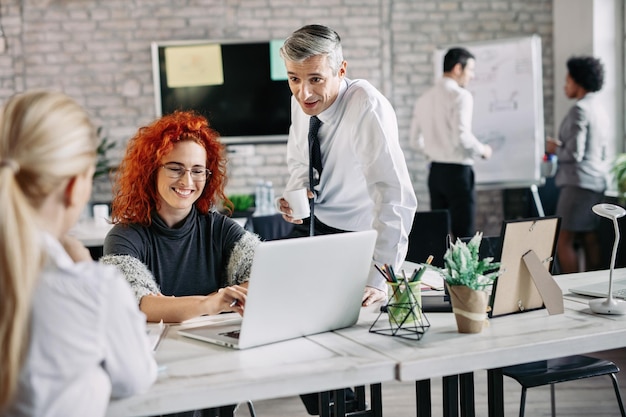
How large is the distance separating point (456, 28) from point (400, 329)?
17.0 feet

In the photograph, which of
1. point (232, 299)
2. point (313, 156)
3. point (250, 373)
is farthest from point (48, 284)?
point (313, 156)

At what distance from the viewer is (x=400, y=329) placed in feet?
6.09

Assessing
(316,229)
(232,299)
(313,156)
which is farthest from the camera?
(316,229)

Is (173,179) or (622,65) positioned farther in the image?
(622,65)

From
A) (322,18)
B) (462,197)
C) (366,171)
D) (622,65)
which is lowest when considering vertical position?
(462,197)

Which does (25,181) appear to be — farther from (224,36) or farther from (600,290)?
(224,36)

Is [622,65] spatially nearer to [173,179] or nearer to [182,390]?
[173,179]

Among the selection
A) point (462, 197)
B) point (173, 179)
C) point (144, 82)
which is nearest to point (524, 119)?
point (462, 197)

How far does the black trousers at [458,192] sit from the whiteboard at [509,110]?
0.74 m

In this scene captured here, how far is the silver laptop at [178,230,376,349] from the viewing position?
65.8 inches

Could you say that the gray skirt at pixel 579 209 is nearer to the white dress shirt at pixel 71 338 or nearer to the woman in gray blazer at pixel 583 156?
the woman in gray blazer at pixel 583 156

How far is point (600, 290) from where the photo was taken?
7.33 feet

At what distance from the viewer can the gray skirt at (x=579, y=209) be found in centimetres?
528

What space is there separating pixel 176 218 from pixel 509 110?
429cm
